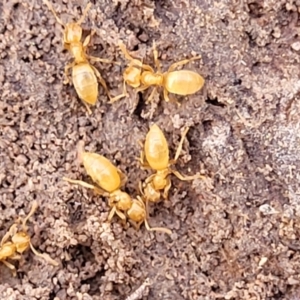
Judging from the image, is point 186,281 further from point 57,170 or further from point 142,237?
point 57,170

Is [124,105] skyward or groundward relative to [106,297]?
skyward

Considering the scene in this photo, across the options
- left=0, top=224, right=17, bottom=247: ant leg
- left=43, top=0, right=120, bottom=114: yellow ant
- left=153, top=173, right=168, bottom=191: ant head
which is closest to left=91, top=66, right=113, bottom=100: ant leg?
left=43, top=0, right=120, bottom=114: yellow ant

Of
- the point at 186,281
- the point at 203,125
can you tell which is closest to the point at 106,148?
the point at 203,125

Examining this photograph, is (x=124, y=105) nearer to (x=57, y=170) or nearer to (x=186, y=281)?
(x=57, y=170)

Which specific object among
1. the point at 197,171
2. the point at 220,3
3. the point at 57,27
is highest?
the point at 220,3

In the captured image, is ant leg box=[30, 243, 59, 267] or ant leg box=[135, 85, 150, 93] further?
ant leg box=[135, 85, 150, 93]

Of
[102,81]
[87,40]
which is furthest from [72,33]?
[102,81]

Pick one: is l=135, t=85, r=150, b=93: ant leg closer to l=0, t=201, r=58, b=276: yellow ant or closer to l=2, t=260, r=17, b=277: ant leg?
l=0, t=201, r=58, b=276: yellow ant
